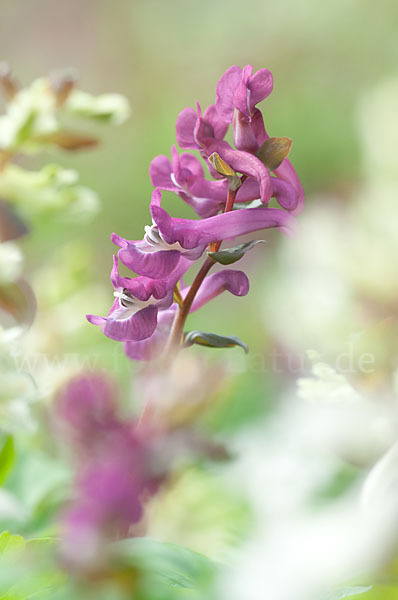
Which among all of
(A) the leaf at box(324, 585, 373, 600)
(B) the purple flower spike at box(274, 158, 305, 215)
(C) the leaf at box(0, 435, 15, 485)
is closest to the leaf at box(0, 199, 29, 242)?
(C) the leaf at box(0, 435, 15, 485)

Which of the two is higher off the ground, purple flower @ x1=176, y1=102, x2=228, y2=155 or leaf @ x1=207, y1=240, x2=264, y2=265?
purple flower @ x1=176, y1=102, x2=228, y2=155

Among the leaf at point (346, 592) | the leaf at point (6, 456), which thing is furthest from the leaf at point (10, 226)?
the leaf at point (346, 592)

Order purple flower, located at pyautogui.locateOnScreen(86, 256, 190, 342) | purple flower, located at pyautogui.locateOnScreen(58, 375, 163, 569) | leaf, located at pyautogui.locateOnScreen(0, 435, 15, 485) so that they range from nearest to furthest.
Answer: purple flower, located at pyautogui.locateOnScreen(58, 375, 163, 569)
purple flower, located at pyautogui.locateOnScreen(86, 256, 190, 342)
leaf, located at pyautogui.locateOnScreen(0, 435, 15, 485)

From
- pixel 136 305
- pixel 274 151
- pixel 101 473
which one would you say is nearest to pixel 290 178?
pixel 274 151

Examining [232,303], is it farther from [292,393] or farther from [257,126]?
[257,126]

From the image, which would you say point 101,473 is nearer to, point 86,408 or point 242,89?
point 86,408

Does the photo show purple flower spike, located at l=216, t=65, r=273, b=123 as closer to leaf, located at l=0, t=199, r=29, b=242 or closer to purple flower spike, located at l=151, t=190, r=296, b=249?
purple flower spike, located at l=151, t=190, r=296, b=249

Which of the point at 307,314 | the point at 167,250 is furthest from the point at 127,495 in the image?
the point at 307,314
